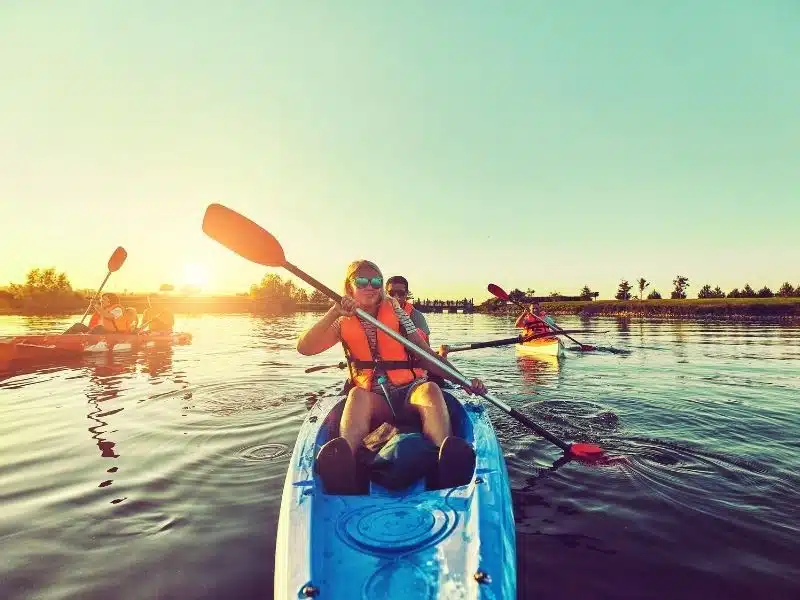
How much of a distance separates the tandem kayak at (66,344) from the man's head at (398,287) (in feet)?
39.8

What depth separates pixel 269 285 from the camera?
121750 mm

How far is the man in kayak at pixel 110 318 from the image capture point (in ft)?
51.7

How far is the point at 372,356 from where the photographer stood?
4.54 m

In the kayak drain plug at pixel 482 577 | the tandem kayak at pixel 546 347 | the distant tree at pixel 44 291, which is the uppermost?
the distant tree at pixel 44 291

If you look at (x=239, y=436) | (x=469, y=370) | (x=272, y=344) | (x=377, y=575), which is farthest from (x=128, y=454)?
(x=272, y=344)

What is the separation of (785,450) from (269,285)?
404 ft

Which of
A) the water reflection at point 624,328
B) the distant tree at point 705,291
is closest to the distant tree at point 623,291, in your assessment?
the distant tree at point 705,291

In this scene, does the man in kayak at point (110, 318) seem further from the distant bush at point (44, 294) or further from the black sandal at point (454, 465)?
the distant bush at point (44, 294)

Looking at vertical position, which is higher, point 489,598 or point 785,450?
point 489,598

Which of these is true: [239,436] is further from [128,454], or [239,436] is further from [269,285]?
[269,285]

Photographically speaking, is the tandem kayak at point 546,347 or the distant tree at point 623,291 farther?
the distant tree at point 623,291

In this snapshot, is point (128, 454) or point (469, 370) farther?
point (469, 370)

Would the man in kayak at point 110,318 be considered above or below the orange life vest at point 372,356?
above

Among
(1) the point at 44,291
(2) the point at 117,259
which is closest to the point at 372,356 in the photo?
(2) the point at 117,259
